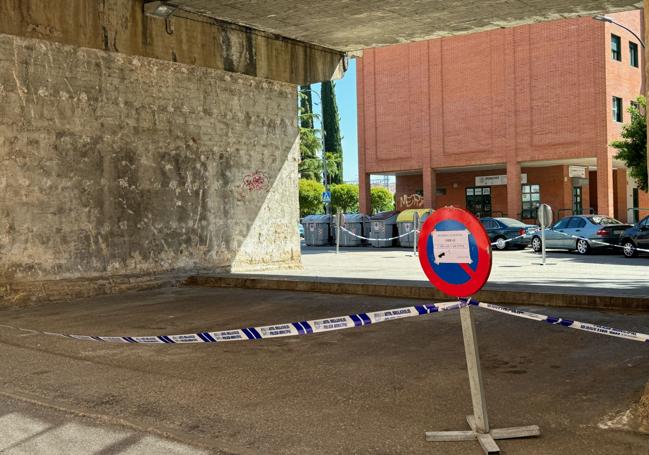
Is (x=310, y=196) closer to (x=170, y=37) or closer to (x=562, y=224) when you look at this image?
(x=562, y=224)

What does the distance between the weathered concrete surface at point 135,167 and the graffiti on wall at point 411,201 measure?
1154 inches

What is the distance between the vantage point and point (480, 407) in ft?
14.4

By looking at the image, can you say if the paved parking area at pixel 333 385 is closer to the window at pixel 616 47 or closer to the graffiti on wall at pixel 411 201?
the window at pixel 616 47

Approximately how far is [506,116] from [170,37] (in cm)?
2786

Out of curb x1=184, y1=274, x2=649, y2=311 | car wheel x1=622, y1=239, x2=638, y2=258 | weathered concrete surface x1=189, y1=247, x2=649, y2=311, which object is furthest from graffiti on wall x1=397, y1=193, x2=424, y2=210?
curb x1=184, y1=274, x2=649, y2=311

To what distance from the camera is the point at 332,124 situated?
69.4 metres

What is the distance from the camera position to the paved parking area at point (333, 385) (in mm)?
4555

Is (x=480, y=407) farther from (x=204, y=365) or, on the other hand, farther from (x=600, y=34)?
(x=600, y=34)

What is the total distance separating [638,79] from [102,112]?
33758 millimetres

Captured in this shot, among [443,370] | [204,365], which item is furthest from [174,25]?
[443,370]

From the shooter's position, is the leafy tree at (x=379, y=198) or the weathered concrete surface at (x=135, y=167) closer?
the weathered concrete surface at (x=135, y=167)

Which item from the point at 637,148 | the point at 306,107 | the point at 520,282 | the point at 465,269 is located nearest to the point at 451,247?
the point at 465,269

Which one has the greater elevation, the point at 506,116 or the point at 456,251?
the point at 506,116

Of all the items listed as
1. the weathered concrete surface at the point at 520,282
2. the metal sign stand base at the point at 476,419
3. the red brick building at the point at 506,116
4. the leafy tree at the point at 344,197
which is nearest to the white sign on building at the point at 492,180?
the red brick building at the point at 506,116
